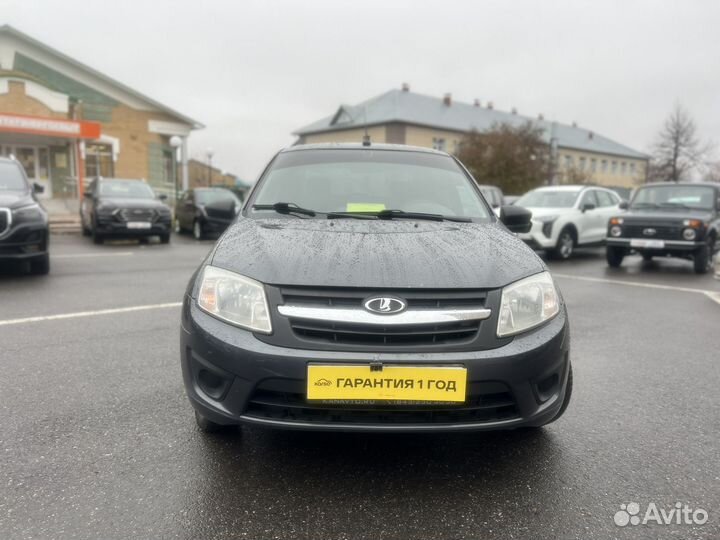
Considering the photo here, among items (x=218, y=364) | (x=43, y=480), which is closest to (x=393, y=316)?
(x=218, y=364)

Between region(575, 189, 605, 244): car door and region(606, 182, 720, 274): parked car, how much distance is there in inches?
46.0

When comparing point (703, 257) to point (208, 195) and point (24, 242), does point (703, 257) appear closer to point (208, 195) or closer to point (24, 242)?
point (24, 242)

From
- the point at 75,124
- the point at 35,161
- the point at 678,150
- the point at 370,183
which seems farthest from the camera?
the point at 678,150

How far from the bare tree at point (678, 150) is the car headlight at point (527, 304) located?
178ft

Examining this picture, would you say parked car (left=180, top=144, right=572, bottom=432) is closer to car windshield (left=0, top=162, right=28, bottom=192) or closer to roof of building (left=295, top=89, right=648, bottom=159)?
car windshield (left=0, top=162, right=28, bottom=192)

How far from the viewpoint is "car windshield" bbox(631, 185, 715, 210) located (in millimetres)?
10297

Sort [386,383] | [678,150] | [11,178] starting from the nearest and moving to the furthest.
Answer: [386,383]
[11,178]
[678,150]

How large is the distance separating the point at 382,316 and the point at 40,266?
730 centimetres

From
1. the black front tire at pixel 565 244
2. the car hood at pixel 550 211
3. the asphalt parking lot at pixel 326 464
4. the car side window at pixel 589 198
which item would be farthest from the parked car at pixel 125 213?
the car side window at pixel 589 198

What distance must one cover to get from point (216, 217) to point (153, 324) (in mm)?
1745

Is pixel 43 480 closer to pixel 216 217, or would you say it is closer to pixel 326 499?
pixel 326 499

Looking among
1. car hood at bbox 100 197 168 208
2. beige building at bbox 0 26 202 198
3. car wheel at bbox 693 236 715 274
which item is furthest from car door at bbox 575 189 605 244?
beige building at bbox 0 26 202 198

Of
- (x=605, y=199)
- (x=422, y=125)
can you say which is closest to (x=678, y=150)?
(x=422, y=125)

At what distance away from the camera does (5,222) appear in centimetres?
693
